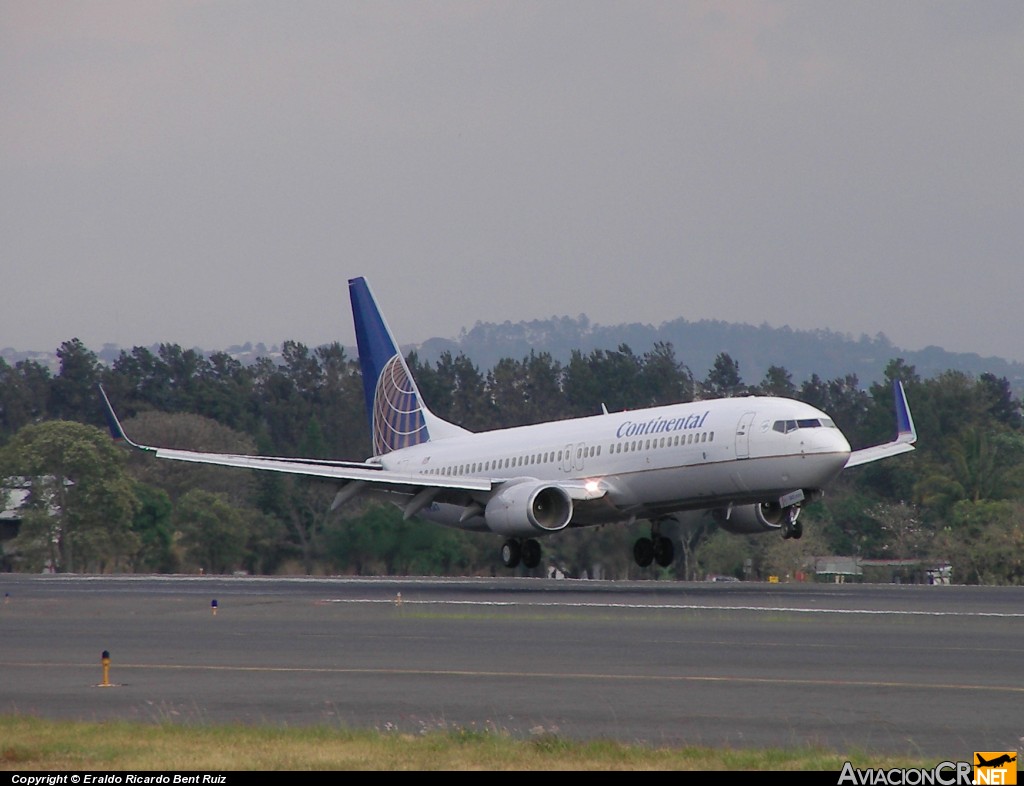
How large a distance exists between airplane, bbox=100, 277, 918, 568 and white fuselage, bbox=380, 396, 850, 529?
0.12ft

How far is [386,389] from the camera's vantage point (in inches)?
2302

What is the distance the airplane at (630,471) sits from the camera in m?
41.0

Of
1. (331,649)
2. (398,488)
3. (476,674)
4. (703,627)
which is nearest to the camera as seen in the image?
(476,674)

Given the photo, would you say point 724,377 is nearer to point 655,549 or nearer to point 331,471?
point 655,549

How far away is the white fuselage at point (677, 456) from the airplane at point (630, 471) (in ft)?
0.12

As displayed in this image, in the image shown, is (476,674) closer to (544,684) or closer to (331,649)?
(544,684)

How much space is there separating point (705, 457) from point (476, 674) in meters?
21.6

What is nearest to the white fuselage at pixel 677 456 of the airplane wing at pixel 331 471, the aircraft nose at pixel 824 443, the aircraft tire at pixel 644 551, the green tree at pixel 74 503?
the aircraft nose at pixel 824 443

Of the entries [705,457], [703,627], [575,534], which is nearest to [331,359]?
[575,534]

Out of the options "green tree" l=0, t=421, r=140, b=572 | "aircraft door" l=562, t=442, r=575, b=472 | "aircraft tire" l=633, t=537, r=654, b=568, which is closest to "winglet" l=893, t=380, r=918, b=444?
"aircraft tire" l=633, t=537, r=654, b=568

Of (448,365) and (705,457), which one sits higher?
(448,365)

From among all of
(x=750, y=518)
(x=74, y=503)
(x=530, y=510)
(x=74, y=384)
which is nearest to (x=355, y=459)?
(x=74, y=503)

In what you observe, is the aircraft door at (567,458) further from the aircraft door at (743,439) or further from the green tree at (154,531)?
the green tree at (154,531)

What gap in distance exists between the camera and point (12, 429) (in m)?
150
